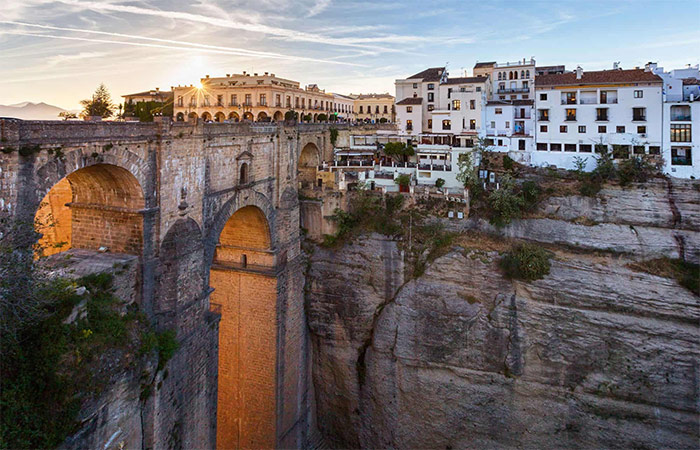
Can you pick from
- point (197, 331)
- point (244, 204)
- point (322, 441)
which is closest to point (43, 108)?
point (244, 204)

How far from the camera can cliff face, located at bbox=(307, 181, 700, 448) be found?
18688 millimetres

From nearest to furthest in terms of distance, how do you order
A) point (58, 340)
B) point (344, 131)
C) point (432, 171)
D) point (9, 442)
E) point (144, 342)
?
point (9, 442), point (58, 340), point (144, 342), point (432, 171), point (344, 131)

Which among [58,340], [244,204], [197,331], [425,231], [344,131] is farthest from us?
[344,131]

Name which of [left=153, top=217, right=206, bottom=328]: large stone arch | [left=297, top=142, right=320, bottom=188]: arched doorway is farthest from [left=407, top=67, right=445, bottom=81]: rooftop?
[left=153, top=217, right=206, bottom=328]: large stone arch

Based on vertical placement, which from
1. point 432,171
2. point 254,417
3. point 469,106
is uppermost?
point 469,106

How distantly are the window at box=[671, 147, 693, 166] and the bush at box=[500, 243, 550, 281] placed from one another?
29.9 ft

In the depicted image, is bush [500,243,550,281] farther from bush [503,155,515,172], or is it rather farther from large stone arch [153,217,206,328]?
large stone arch [153,217,206,328]

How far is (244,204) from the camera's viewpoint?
17.6m

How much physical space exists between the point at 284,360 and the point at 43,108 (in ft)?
49.2

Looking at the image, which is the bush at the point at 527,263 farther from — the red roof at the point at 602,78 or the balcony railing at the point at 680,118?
the red roof at the point at 602,78

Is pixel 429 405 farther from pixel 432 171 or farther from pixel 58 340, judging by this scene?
pixel 58 340

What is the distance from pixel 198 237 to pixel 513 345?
521 inches

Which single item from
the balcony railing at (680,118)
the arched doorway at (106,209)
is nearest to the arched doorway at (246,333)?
the arched doorway at (106,209)

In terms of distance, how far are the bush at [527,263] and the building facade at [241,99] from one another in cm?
2370
